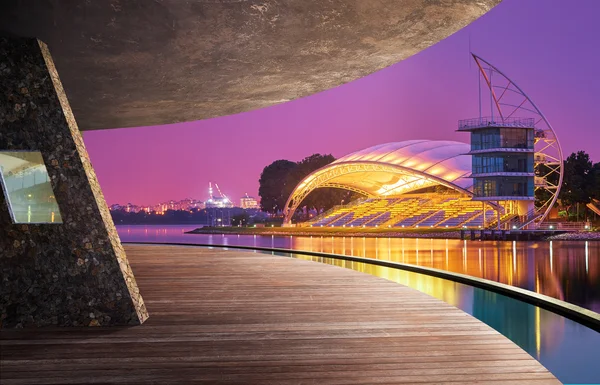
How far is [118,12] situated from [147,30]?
0.57 metres

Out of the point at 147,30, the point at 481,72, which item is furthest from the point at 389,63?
the point at 481,72

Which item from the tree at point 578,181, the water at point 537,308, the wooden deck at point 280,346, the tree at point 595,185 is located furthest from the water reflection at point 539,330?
the tree at point 595,185

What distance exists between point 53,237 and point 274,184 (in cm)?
9086

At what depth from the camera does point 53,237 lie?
6418mm

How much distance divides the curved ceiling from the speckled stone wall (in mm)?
561

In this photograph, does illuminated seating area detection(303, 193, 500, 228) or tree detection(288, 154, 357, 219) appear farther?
tree detection(288, 154, 357, 219)

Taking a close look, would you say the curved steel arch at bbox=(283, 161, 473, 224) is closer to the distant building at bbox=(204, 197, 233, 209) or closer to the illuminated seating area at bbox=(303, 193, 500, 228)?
the illuminated seating area at bbox=(303, 193, 500, 228)

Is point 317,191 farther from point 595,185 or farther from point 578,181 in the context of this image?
point 595,185

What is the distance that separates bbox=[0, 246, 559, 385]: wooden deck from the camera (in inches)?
175

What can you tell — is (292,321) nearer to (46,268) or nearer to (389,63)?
(46,268)

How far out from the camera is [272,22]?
625cm

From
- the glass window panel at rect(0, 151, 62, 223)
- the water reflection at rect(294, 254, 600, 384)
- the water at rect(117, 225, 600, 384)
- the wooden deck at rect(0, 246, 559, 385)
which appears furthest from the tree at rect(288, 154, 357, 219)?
the glass window panel at rect(0, 151, 62, 223)

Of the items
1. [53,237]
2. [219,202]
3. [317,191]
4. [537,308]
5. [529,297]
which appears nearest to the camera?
[53,237]

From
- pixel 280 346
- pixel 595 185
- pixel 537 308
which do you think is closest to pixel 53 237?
pixel 280 346
